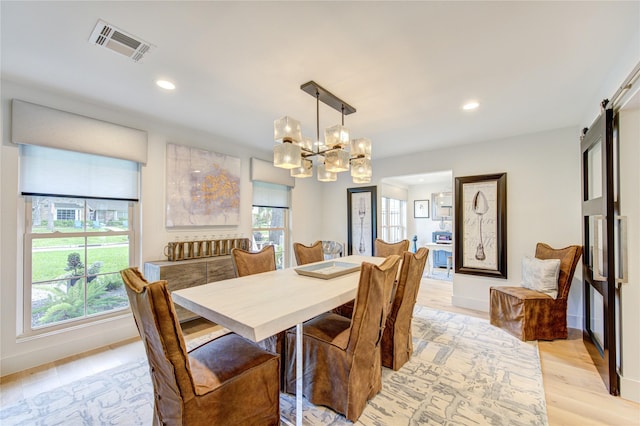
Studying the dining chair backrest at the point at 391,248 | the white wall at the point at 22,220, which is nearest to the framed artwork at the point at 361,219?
the dining chair backrest at the point at 391,248

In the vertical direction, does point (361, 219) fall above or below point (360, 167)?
below

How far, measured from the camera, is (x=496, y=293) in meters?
3.21

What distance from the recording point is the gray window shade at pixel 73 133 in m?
2.29

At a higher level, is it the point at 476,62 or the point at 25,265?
the point at 476,62

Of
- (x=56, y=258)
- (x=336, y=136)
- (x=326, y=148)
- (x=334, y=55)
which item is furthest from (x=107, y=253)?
(x=334, y=55)

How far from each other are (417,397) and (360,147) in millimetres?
2112

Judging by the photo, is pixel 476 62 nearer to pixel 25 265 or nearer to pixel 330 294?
pixel 330 294

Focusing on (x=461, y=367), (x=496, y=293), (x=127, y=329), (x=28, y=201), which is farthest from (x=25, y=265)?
(x=496, y=293)

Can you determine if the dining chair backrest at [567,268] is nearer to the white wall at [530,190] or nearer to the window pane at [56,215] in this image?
the white wall at [530,190]

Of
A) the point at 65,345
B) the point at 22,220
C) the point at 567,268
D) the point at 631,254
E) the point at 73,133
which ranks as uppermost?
the point at 73,133

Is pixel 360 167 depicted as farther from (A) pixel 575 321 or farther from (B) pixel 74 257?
(A) pixel 575 321

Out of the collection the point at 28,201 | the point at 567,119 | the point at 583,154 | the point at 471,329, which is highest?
→ the point at 567,119

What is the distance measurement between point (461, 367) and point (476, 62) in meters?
2.55

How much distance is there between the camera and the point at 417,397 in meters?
1.94
